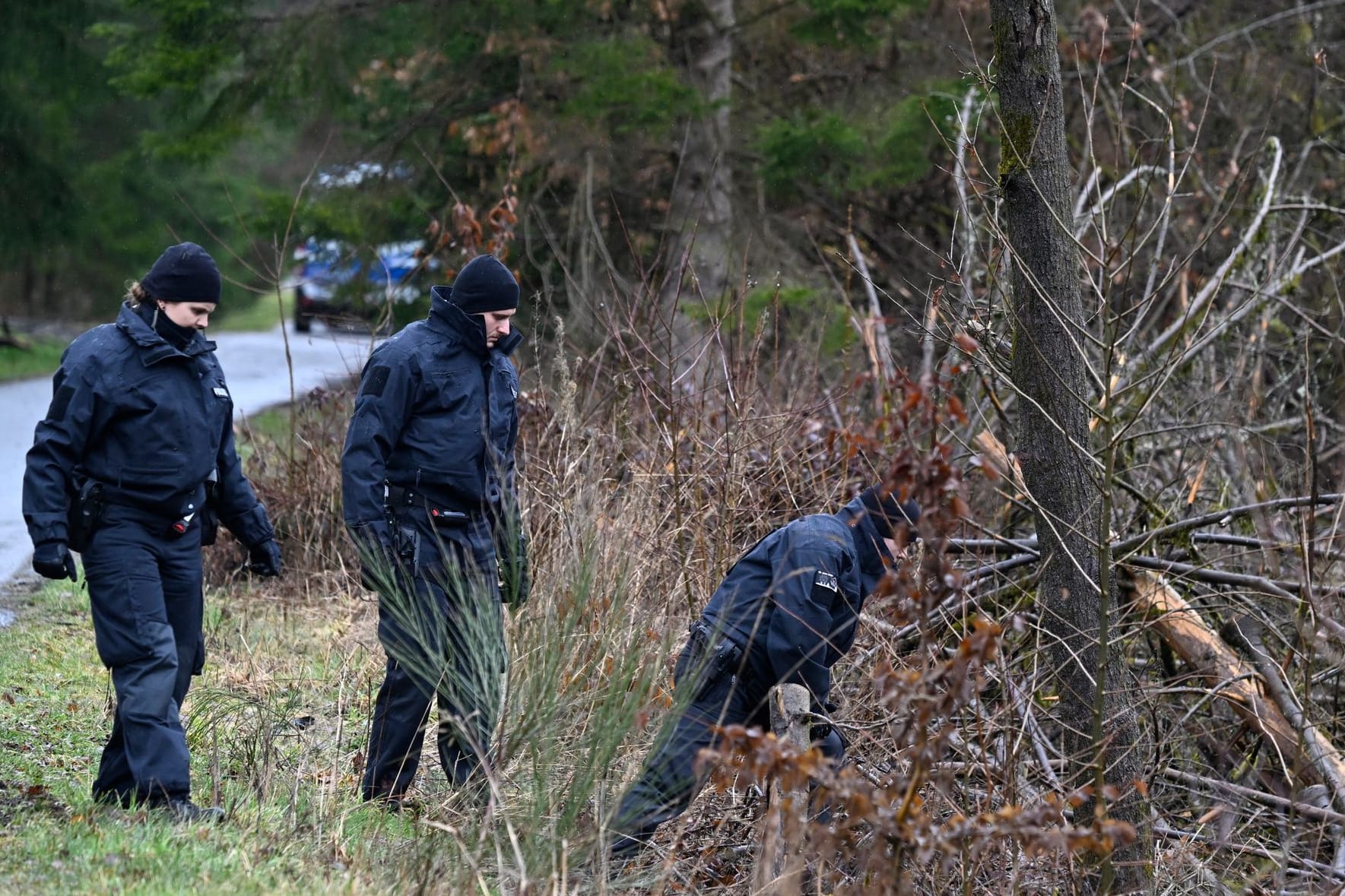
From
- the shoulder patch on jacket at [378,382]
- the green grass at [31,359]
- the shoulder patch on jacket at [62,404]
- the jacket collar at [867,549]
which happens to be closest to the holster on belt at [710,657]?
the jacket collar at [867,549]

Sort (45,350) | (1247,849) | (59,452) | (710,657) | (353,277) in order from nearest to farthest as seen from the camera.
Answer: (59,452) < (710,657) < (1247,849) < (353,277) < (45,350)

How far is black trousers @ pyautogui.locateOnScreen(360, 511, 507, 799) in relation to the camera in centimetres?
475

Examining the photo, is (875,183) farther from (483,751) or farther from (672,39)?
(483,751)

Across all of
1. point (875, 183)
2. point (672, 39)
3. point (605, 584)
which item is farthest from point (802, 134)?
point (605, 584)

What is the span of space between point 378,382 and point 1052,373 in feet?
8.18

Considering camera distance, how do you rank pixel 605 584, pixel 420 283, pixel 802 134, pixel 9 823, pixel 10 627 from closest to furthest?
pixel 9 823 → pixel 605 584 → pixel 10 627 → pixel 802 134 → pixel 420 283

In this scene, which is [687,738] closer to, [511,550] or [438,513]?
[511,550]

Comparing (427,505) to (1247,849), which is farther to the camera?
(1247,849)

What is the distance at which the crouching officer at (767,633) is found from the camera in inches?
183

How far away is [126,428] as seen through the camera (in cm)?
454

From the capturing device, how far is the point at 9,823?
438cm

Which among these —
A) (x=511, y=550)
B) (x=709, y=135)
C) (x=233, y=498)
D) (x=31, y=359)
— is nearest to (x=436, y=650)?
(x=511, y=550)

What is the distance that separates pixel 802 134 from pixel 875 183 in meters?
1.03

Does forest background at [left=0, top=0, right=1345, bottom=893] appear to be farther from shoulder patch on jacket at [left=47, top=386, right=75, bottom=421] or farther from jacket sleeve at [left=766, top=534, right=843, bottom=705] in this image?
shoulder patch on jacket at [left=47, top=386, right=75, bottom=421]
